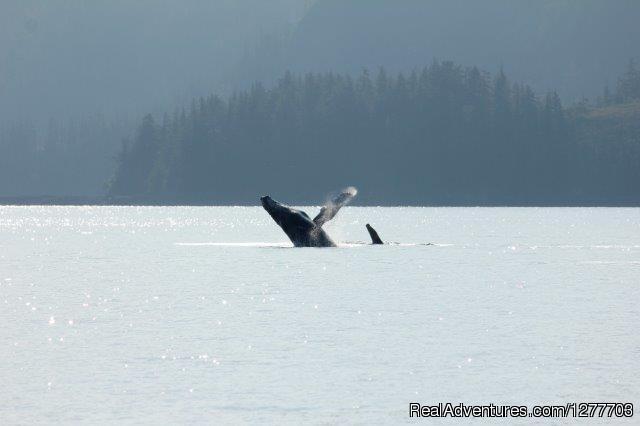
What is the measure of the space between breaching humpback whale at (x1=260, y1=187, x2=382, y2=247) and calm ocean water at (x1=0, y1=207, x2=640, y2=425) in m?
2.61

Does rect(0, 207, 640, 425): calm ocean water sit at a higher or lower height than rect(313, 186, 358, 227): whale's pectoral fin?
lower

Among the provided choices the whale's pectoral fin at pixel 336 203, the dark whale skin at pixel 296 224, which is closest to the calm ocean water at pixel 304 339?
the dark whale skin at pixel 296 224

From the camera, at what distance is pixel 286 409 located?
1222 inches

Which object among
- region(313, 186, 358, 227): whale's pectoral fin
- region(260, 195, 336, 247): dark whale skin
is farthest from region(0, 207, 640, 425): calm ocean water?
region(313, 186, 358, 227): whale's pectoral fin

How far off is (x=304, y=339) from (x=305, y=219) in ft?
136

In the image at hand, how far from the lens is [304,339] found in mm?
42719

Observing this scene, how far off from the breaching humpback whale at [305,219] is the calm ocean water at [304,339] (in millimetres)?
2612

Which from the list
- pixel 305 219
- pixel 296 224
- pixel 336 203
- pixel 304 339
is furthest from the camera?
pixel 296 224

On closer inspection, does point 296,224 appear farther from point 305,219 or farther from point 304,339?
point 304,339

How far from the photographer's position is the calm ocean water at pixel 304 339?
32031 mm

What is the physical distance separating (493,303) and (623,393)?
2413 cm

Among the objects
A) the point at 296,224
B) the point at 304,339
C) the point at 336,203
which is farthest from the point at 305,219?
the point at 304,339

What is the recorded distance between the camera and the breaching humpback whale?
78.9 metres

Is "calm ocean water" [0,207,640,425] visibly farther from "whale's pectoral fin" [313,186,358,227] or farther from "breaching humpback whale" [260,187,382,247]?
"whale's pectoral fin" [313,186,358,227]
